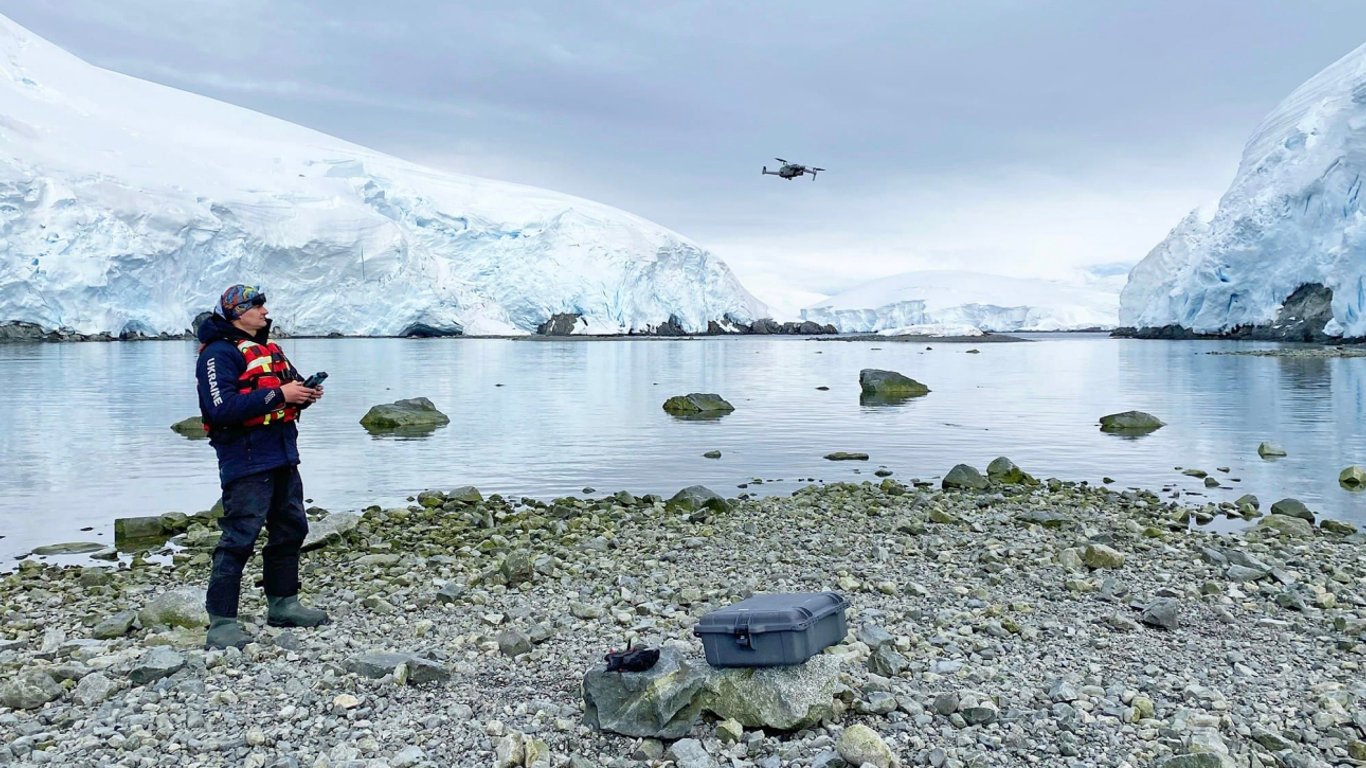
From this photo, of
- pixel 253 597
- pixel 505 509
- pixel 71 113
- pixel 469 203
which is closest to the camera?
pixel 253 597

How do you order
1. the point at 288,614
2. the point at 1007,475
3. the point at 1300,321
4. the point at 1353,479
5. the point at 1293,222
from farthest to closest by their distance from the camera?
the point at 1300,321 < the point at 1293,222 < the point at 1007,475 < the point at 1353,479 < the point at 288,614

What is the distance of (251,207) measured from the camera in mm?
85000

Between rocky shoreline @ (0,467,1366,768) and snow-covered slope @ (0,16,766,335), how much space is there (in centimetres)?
7305

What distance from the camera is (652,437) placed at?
2002 centimetres

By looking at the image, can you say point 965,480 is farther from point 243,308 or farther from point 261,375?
point 243,308

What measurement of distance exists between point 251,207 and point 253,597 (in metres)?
86.8

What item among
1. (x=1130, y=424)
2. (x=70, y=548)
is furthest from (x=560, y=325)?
(x=70, y=548)

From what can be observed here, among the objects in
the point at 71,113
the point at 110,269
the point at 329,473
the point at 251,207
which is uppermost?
the point at 71,113

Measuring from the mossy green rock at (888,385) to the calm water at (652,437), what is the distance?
739mm

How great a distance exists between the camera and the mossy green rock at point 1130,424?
67.4 feet

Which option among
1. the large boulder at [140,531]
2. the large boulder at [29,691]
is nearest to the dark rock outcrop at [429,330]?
the large boulder at [140,531]

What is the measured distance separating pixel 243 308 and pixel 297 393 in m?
0.57

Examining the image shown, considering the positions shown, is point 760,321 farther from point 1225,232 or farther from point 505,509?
point 505,509

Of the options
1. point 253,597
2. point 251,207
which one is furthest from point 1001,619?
point 251,207
